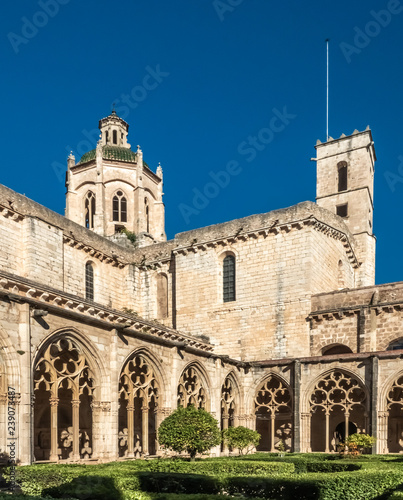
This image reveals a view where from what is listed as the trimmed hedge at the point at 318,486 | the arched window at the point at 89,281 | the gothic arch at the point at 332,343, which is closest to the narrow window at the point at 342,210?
the gothic arch at the point at 332,343

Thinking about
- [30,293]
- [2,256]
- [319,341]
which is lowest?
[319,341]

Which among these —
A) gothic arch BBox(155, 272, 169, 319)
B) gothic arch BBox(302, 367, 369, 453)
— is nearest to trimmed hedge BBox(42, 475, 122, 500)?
gothic arch BBox(302, 367, 369, 453)

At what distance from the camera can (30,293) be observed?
16.5 metres

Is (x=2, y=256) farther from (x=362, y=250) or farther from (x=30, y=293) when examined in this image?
(x=362, y=250)

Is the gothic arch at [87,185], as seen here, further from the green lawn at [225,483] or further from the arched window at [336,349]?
the green lawn at [225,483]

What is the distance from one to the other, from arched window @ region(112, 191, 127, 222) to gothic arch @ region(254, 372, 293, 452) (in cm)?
1596

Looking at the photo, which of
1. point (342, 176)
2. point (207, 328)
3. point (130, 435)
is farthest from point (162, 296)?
point (130, 435)

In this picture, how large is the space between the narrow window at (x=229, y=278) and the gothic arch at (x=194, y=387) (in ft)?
21.4

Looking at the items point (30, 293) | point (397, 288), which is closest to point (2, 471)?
point (30, 293)

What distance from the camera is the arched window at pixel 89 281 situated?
2583 centimetres

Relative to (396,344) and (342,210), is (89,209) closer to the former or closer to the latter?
(342,210)

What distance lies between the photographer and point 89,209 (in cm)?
3509

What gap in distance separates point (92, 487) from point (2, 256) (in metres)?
13.9

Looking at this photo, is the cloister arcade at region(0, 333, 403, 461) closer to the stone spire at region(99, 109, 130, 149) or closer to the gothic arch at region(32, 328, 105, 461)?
the gothic arch at region(32, 328, 105, 461)
